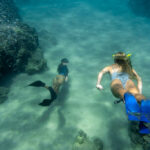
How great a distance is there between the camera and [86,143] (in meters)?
4.51

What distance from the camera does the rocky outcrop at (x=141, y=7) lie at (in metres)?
20.6

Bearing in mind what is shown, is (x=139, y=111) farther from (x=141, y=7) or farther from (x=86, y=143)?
(x=141, y=7)

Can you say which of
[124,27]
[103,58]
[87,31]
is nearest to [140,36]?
[124,27]

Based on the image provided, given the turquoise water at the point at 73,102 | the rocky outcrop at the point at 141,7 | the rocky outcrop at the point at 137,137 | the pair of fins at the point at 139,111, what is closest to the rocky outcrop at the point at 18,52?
the turquoise water at the point at 73,102

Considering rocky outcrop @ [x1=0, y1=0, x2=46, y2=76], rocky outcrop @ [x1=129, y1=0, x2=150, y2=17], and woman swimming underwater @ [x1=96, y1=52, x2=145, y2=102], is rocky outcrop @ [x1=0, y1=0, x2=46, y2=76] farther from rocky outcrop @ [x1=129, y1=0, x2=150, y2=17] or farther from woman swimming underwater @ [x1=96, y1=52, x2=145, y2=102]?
rocky outcrop @ [x1=129, y1=0, x2=150, y2=17]

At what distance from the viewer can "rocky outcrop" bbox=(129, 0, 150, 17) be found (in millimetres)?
20645

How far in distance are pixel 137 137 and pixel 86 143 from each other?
→ 1.60 metres

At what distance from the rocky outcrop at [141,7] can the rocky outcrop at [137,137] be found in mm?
20691

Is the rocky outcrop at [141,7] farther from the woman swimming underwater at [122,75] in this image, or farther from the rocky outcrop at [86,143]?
the rocky outcrop at [86,143]

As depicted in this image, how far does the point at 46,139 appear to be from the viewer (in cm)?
470

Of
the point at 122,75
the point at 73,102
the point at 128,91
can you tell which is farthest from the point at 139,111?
the point at 73,102

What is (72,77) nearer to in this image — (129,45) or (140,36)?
(129,45)

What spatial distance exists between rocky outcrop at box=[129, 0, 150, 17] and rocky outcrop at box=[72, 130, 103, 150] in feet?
70.6

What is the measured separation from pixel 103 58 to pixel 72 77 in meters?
3.00
